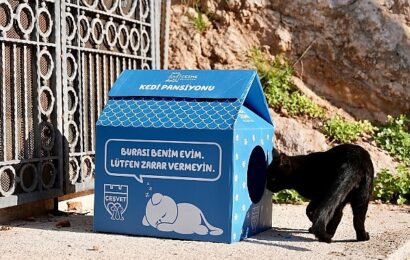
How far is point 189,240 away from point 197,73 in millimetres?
1262

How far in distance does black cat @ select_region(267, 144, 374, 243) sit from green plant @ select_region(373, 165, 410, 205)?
2.43 m

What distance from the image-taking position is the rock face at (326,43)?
954 centimetres

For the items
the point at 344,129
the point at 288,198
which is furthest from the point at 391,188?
the point at 344,129

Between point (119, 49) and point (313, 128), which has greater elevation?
point (119, 49)

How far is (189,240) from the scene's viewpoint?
5.19 metres

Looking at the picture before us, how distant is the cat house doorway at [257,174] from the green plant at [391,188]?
96.2 inches

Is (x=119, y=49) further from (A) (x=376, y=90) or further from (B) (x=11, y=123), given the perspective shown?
(A) (x=376, y=90)

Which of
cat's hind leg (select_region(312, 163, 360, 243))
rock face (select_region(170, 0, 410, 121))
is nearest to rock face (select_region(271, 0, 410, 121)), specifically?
rock face (select_region(170, 0, 410, 121))

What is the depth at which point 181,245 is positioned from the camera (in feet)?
16.5

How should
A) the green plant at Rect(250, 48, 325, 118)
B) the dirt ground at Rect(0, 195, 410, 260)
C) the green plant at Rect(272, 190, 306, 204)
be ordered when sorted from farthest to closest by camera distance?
the green plant at Rect(250, 48, 325, 118) → the green plant at Rect(272, 190, 306, 204) → the dirt ground at Rect(0, 195, 410, 260)

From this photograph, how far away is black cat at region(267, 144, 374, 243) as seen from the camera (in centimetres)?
508

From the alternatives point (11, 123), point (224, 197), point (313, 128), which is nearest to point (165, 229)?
point (224, 197)

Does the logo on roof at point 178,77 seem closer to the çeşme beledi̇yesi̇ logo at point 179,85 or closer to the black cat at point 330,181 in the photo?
the çeşme beledi̇yesi̇ logo at point 179,85

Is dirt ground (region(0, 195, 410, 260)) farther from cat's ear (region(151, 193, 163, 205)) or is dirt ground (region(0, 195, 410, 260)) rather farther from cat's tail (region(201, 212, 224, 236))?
cat's ear (region(151, 193, 163, 205))
